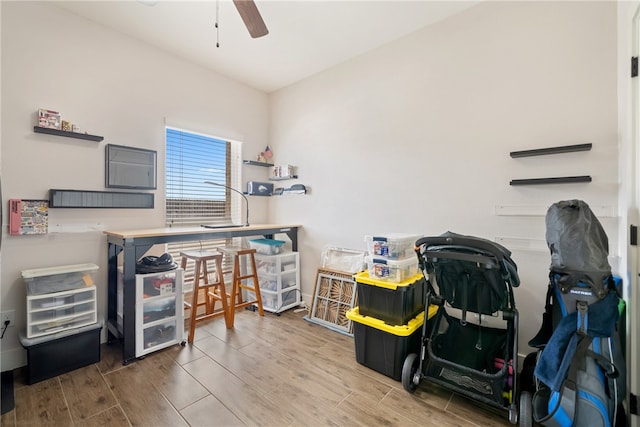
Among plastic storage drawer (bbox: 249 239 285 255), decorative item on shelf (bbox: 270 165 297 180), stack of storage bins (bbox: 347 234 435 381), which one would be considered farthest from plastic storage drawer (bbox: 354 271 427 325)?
decorative item on shelf (bbox: 270 165 297 180)

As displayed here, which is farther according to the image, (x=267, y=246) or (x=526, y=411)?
(x=267, y=246)

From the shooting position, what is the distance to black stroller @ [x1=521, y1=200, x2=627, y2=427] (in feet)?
4.19

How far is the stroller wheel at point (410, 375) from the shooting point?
181 centimetres

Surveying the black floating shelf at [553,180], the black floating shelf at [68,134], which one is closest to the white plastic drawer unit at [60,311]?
the black floating shelf at [68,134]

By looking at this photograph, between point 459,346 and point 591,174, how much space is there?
4.70 feet

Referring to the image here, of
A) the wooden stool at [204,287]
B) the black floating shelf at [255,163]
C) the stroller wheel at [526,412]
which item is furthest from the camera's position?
the black floating shelf at [255,163]

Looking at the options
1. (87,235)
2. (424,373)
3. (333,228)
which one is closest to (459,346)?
(424,373)

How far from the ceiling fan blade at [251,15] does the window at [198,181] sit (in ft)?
5.37

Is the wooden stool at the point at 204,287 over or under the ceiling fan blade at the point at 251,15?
under

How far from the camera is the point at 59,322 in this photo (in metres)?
2.02

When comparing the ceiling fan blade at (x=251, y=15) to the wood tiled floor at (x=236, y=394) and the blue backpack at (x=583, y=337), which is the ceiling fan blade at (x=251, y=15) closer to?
the blue backpack at (x=583, y=337)

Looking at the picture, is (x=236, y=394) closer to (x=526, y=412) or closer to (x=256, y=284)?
(x=256, y=284)

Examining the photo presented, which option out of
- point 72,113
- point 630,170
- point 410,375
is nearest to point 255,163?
point 72,113

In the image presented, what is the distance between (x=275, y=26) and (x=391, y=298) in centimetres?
253
